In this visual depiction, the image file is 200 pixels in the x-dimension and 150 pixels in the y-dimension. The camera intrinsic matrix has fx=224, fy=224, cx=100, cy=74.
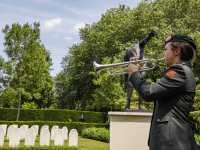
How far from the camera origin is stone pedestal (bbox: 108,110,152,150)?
21.6ft

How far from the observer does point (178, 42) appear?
Answer: 2.22m

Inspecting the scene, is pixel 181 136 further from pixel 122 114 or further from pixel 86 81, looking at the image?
pixel 86 81

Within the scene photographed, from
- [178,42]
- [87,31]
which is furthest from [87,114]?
[178,42]

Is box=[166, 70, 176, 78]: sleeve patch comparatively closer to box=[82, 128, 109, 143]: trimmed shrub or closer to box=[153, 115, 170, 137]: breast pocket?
box=[153, 115, 170, 137]: breast pocket

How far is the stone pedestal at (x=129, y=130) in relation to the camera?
657cm

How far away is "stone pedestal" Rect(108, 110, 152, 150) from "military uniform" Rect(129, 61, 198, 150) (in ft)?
15.0

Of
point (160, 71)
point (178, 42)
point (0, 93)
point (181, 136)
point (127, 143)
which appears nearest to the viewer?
point (181, 136)

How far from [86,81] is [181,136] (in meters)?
28.7

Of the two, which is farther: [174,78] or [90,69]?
[90,69]

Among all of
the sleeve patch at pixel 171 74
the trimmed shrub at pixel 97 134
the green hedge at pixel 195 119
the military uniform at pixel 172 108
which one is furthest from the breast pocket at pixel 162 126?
the trimmed shrub at pixel 97 134

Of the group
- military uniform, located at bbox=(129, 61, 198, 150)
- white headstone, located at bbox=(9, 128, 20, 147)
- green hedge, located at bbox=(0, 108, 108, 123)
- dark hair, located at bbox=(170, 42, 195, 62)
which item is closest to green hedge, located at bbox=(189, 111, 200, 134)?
white headstone, located at bbox=(9, 128, 20, 147)

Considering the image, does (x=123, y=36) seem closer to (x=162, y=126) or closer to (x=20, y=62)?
(x=20, y=62)

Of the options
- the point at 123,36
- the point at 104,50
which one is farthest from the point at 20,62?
the point at 123,36

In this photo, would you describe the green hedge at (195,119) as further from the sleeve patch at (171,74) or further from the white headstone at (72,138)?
→ the sleeve patch at (171,74)
